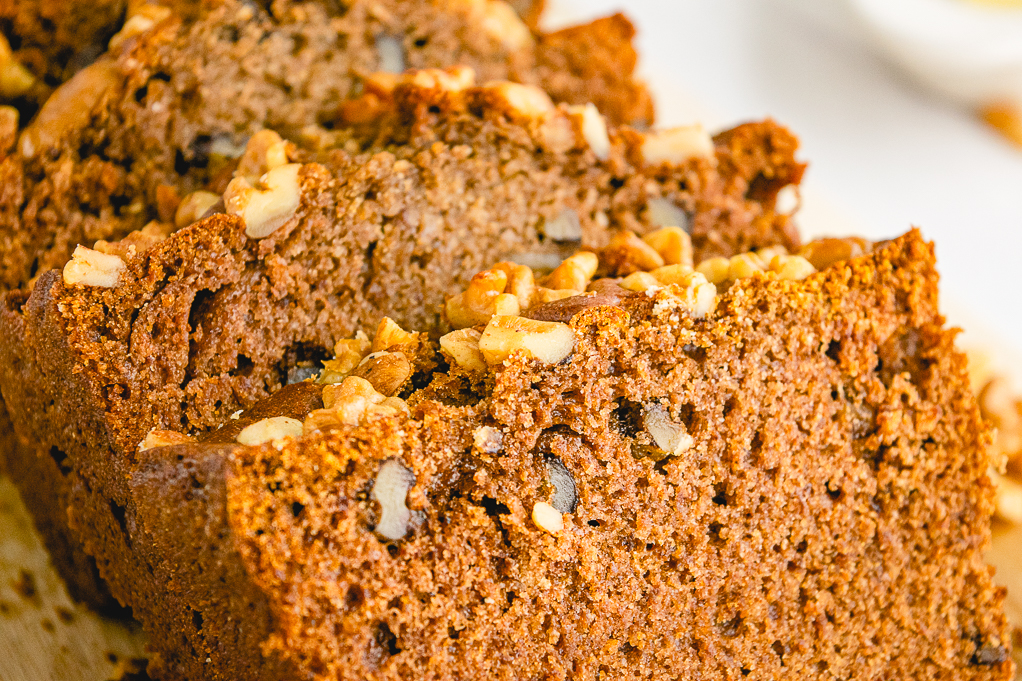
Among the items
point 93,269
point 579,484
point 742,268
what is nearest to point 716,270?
point 742,268

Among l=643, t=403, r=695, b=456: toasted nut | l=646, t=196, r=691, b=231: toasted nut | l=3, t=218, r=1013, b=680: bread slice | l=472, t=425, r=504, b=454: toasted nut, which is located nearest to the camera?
l=3, t=218, r=1013, b=680: bread slice

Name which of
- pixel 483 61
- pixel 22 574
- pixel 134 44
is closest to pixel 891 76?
pixel 483 61

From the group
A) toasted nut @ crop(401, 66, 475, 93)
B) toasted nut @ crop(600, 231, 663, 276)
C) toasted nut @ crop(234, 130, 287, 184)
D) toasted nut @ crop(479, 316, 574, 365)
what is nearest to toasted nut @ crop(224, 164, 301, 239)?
toasted nut @ crop(234, 130, 287, 184)

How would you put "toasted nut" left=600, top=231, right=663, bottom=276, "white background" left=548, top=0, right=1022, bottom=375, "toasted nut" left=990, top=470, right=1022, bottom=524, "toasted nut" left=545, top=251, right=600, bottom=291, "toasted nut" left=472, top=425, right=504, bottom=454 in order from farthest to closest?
1. "white background" left=548, top=0, right=1022, bottom=375
2. "toasted nut" left=990, top=470, right=1022, bottom=524
3. "toasted nut" left=600, top=231, right=663, bottom=276
4. "toasted nut" left=545, top=251, right=600, bottom=291
5. "toasted nut" left=472, top=425, right=504, bottom=454

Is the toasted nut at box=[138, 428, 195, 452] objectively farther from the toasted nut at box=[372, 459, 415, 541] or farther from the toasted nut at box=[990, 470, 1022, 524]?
the toasted nut at box=[990, 470, 1022, 524]

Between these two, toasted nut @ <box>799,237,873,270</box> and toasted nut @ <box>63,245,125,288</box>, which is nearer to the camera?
toasted nut @ <box>63,245,125,288</box>

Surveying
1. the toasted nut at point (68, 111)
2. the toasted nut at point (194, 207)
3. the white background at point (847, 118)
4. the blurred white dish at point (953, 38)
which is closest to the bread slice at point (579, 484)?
the toasted nut at point (194, 207)

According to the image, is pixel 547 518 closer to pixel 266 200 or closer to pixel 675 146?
pixel 266 200

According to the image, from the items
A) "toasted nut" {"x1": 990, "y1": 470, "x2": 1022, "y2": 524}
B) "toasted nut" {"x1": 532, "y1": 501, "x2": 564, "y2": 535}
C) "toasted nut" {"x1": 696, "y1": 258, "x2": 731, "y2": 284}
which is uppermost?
"toasted nut" {"x1": 696, "y1": 258, "x2": 731, "y2": 284}
